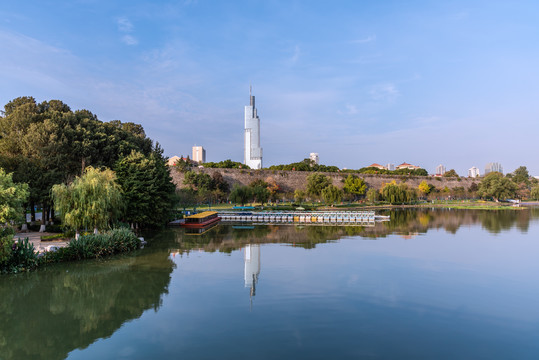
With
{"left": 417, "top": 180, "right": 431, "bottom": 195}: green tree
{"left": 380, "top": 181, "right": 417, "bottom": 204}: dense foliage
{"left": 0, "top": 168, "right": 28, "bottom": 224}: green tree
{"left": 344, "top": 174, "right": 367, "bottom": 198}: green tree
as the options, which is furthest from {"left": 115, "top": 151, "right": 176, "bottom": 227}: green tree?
{"left": 417, "top": 180, "right": 431, "bottom": 195}: green tree

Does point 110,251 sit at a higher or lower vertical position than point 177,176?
lower

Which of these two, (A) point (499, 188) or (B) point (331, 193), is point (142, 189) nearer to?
(B) point (331, 193)

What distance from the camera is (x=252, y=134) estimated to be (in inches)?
5940

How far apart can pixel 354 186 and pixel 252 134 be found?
96.5 meters

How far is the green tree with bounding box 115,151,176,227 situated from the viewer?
22.6 metres

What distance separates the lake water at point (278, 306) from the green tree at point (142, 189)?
595cm

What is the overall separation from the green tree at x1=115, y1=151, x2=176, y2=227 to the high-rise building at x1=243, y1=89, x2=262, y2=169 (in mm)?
124659

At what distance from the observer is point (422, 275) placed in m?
13.0

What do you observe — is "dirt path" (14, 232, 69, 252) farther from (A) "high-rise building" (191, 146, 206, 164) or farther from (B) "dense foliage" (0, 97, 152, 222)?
(A) "high-rise building" (191, 146, 206, 164)

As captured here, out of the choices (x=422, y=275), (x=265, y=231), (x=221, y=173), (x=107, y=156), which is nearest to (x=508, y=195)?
(x=221, y=173)

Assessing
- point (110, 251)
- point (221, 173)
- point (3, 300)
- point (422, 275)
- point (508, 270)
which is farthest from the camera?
point (221, 173)

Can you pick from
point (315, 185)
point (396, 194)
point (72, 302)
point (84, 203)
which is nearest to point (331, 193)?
point (315, 185)

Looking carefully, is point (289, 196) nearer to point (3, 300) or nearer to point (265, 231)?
point (265, 231)

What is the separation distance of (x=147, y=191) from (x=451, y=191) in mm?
65359
